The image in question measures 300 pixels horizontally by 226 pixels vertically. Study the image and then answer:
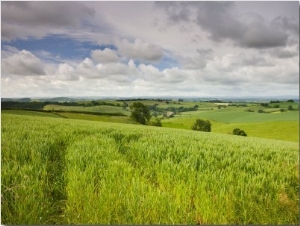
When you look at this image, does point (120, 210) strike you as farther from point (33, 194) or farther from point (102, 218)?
point (33, 194)

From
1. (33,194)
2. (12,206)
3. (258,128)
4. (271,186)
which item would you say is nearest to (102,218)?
(33,194)

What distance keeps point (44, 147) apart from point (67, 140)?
1.57m

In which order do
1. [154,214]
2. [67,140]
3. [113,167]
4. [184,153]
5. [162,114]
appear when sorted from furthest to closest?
[162,114], [67,140], [184,153], [113,167], [154,214]

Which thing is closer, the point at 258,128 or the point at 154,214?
the point at 154,214

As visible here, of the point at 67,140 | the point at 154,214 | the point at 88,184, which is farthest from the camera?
the point at 67,140

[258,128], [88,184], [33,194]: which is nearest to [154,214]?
[88,184]

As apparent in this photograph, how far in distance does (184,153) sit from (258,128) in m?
59.7

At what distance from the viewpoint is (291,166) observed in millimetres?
6043

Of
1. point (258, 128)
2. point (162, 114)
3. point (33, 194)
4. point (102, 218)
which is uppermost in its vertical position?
point (162, 114)

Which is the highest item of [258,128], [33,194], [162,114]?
[162,114]

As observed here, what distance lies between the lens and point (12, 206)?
3.88 meters

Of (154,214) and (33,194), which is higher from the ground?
(33,194)

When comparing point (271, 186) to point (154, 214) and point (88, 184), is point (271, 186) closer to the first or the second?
point (154, 214)

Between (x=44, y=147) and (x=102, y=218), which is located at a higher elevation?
(x=44, y=147)
